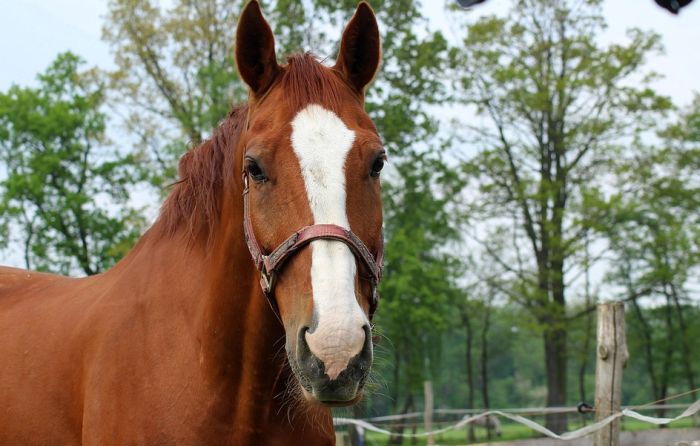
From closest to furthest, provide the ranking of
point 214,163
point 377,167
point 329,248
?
point 329,248 → point 377,167 → point 214,163

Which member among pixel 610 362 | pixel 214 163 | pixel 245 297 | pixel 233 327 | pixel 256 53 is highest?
pixel 256 53

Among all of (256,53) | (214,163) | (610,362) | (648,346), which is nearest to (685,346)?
(648,346)

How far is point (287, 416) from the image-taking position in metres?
2.58

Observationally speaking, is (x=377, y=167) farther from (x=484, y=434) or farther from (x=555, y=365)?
(x=484, y=434)

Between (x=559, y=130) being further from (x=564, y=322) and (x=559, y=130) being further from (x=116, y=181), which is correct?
(x=116, y=181)

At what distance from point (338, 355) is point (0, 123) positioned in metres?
24.2

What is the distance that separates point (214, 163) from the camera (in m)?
2.97

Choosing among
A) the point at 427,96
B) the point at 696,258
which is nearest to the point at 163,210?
the point at 427,96

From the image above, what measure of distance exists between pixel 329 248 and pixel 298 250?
0.12 meters

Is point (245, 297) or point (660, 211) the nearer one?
point (245, 297)

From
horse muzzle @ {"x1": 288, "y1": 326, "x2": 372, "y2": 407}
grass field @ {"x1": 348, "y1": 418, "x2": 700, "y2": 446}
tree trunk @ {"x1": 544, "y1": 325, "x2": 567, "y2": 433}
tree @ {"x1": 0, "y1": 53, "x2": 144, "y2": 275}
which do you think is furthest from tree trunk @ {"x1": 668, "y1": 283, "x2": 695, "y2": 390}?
horse muzzle @ {"x1": 288, "y1": 326, "x2": 372, "y2": 407}

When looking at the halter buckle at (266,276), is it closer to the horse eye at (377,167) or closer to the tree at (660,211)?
the horse eye at (377,167)

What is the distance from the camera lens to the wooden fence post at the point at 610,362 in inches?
226

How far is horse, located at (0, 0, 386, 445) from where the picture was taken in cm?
214
